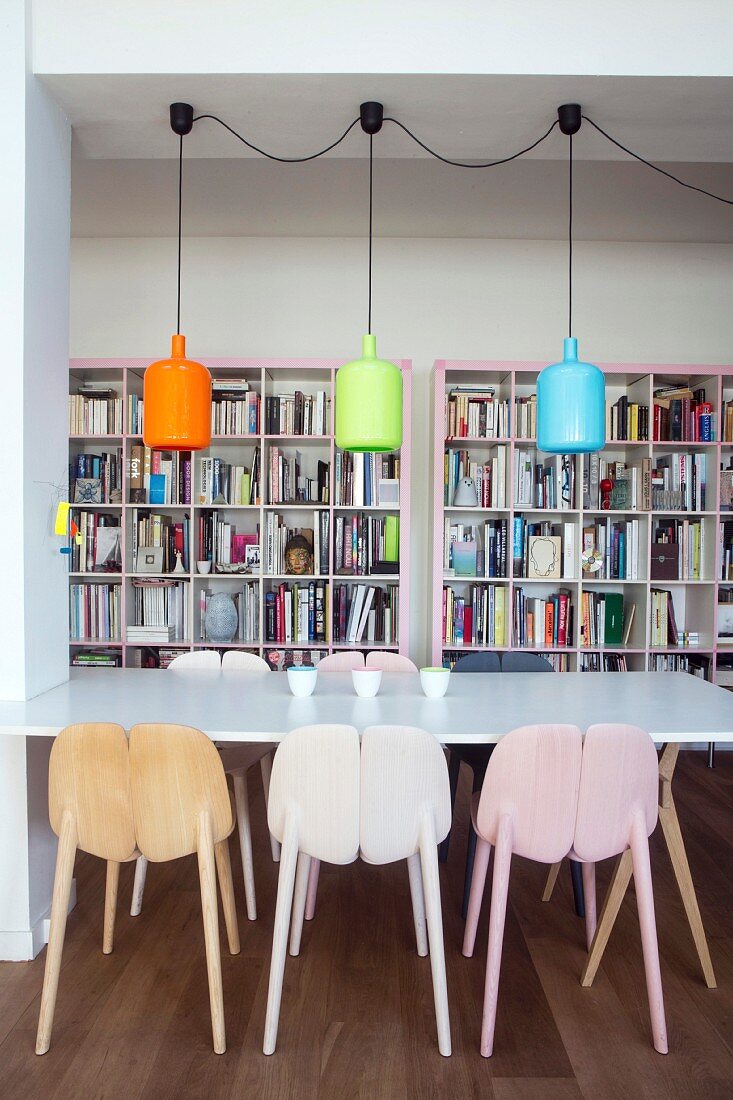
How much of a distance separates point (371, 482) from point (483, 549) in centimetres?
77

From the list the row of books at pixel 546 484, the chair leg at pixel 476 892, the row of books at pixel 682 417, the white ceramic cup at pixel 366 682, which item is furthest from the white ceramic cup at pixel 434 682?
the row of books at pixel 682 417

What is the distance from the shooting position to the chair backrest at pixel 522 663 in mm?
3209

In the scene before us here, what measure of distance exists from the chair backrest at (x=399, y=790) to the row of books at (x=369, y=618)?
2495mm

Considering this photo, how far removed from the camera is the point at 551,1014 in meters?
2.08

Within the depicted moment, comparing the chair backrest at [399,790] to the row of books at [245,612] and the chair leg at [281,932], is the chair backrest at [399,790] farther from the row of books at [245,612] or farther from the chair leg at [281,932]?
the row of books at [245,612]

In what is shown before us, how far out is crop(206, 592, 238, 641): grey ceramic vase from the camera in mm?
4363

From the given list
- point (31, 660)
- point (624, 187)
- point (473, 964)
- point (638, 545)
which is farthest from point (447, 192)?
point (473, 964)

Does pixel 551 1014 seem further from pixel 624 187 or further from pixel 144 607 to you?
pixel 624 187

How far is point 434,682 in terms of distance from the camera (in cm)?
244

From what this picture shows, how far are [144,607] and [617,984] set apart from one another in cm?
316

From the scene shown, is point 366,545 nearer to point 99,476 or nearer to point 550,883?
point 99,476

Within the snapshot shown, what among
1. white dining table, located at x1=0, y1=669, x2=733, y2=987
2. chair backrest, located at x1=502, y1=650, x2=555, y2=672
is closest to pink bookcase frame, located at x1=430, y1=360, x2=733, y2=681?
chair backrest, located at x1=502, y1=650, x2=555, y2=672

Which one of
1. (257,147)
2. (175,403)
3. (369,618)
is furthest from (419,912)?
(257,147)

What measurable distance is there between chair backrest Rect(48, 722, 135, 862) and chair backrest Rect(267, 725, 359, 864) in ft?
1.24
